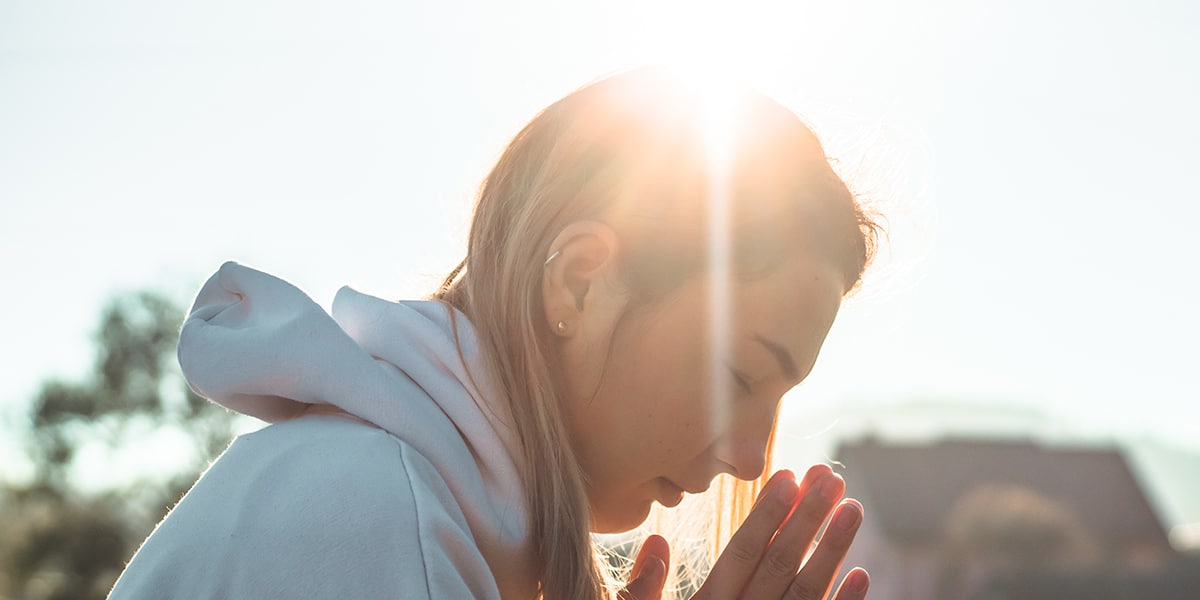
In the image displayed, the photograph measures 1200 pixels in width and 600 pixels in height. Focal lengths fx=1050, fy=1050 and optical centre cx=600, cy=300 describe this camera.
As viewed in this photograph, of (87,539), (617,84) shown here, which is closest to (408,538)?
(617,84)

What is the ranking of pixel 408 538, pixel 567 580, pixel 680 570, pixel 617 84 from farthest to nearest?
pixel 680 570
pixel 617 84
pixel 567 580
pixel 408 538

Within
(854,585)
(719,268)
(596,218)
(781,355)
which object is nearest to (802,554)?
(854,585)

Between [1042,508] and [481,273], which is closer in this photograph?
[481,273]

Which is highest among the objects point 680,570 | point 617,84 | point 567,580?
point 617,84

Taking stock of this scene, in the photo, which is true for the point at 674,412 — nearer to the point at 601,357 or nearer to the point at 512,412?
the point at 601,357

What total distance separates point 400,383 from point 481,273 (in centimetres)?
36

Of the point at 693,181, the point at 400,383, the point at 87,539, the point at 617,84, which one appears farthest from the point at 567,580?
the point at 87,539

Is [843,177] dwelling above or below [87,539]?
above

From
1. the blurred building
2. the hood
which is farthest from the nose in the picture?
the blurred building

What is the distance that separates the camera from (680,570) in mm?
2408

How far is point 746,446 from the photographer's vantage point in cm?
172

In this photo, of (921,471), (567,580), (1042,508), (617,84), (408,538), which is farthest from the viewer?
(921,471)

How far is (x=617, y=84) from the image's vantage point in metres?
1.91

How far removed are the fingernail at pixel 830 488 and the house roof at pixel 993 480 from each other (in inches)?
570
